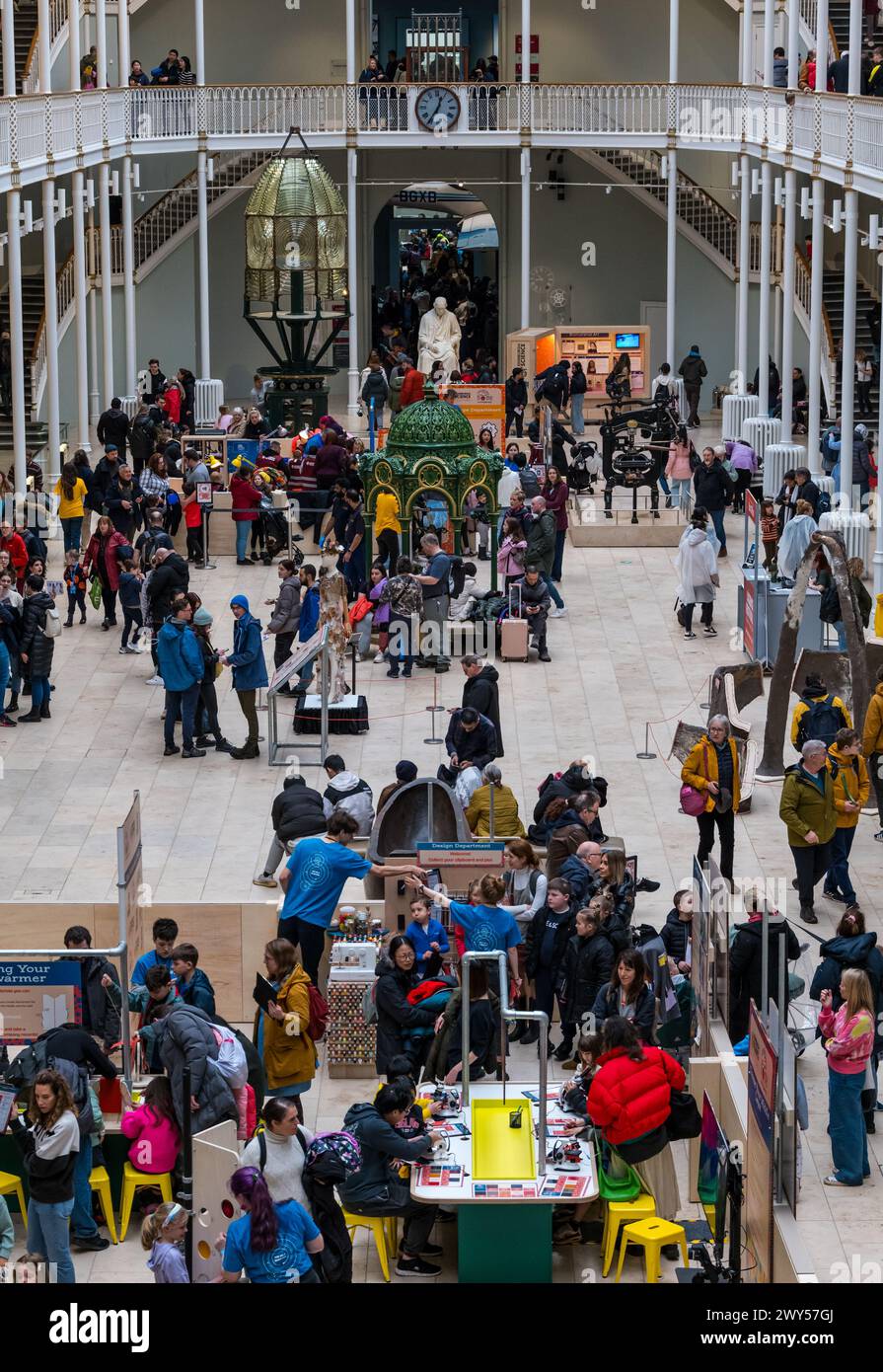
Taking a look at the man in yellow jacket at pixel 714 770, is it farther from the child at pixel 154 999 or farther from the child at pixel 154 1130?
the child at pixel 154 1130

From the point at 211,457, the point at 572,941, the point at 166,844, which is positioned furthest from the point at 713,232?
the point at 572,941

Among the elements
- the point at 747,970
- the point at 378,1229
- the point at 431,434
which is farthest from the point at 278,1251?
the point at 431,434

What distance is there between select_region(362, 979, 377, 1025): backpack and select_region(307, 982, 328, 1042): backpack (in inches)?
25.4

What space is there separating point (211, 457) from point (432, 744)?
903cm

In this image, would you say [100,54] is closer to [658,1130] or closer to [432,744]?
[432,744]

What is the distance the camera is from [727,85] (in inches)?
1499

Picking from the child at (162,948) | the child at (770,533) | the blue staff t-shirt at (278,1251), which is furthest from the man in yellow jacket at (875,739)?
the blue staff t-shirt at (278,1251)

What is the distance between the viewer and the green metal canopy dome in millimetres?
25141

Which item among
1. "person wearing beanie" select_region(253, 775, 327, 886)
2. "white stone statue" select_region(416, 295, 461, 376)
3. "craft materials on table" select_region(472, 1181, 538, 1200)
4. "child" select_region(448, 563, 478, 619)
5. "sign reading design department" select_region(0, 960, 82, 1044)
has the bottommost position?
"craft materials on table" select_region(472, 1181, 538, 1200)

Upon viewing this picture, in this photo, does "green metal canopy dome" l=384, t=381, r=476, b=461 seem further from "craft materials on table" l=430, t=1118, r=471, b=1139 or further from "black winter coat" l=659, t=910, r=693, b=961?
"craft materials on table" l=430, t=1118, r=471, b=1139

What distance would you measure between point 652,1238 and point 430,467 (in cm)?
1455

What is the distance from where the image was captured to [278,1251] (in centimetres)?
1009

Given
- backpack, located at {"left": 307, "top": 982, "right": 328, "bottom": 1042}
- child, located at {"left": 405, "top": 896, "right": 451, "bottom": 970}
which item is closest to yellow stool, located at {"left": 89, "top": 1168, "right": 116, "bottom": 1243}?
backpack, located at {"left": 307, "top": 982, "right": 328, "bottom": 1042}

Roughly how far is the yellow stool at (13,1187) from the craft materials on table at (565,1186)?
8.77 ft
